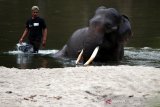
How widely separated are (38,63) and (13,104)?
7.87 m

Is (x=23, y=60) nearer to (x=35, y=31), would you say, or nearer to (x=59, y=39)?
(x=35, y=31)

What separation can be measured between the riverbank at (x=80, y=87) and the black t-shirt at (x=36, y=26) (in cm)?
574

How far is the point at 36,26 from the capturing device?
16.6 meters

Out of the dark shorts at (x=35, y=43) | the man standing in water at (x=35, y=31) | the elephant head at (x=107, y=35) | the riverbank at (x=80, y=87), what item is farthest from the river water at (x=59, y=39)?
the riverbank at (x=80, y=87)

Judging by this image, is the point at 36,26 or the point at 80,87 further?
the point at 36,26

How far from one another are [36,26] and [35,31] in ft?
0.74

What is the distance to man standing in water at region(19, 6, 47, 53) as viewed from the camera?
16.5 meters

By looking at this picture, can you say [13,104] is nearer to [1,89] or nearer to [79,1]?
[1,89]

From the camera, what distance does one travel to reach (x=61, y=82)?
9.23m

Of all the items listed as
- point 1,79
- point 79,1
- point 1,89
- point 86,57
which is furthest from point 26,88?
point 79,1

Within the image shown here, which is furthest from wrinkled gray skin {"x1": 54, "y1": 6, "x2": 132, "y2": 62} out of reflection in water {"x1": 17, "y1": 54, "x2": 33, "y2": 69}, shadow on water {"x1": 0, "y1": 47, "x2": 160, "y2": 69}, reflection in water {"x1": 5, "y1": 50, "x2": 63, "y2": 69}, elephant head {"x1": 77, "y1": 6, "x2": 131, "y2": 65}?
reflection in water {"x1": 17, "y1": 54, "x2": 33, "y2": 69}

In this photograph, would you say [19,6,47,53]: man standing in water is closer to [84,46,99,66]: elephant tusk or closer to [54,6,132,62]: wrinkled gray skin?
[54,6,132,62]: wrinkled gray skin

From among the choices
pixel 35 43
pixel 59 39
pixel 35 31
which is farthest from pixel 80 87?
pixel 59 39

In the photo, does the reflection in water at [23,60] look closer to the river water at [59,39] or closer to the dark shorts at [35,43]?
the river water at [59,39]
